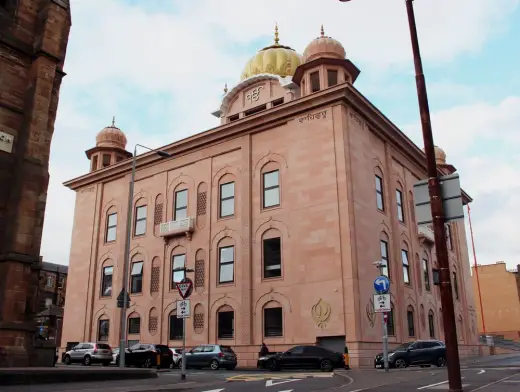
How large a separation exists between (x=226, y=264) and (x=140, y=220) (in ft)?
31.6

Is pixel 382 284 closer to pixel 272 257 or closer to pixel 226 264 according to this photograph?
pixel 272 257

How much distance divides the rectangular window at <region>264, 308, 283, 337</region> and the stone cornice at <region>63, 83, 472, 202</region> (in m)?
11.7

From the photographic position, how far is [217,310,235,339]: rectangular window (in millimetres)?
31844

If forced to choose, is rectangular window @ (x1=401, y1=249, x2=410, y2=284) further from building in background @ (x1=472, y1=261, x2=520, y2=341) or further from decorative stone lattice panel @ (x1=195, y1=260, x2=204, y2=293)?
building in background @ (x1=472, y1=261, x2=520, y2=341)

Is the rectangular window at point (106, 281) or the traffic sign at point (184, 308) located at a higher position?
the rectangular window at point (106, 281)

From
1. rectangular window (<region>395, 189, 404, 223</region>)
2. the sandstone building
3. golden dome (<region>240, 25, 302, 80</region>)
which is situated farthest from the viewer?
golden dome (<region>240, 25, 302, 80</region>)

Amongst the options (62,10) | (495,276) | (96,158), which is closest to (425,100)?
(62,10)

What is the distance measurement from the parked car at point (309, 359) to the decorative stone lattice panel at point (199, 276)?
9179mm

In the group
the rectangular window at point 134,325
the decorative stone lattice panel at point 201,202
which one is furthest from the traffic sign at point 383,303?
the rectangular window at point 134,325

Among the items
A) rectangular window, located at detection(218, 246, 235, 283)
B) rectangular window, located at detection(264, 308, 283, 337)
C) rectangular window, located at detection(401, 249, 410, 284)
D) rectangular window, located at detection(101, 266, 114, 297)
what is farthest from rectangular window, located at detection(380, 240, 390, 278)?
rectangular window, located at detection(101, 266, 114, 297)

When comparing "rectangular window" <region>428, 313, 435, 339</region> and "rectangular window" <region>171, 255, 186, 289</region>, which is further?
"rectangular window" <region>428, 313, 435, 339</region>

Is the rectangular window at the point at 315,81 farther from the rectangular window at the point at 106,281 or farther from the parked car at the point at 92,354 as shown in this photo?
the parked car at the point at 92,354

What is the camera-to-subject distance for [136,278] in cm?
3816

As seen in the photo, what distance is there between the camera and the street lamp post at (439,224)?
8.99m
